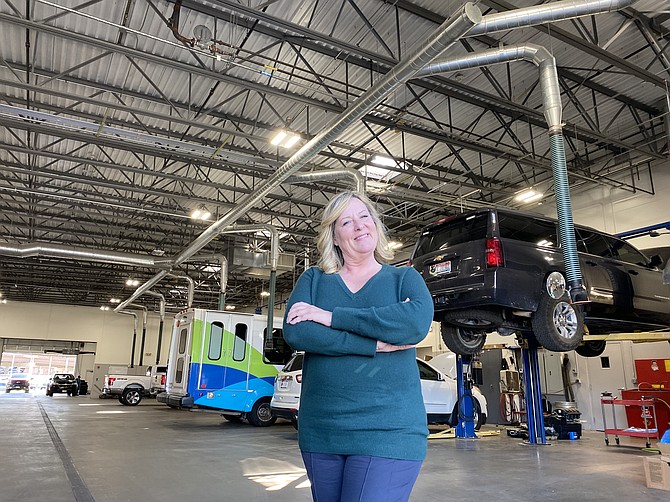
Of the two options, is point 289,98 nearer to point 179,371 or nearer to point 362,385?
point 179,371

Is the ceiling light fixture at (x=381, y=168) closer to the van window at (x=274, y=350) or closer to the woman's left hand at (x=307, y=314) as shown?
the van window at (x=274, y=350)

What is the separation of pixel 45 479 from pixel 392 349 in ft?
15.8

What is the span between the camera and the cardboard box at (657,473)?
4.57 m

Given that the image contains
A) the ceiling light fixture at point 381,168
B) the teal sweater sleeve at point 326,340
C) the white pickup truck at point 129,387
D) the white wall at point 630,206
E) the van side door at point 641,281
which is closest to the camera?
the teal sweater sleeve at point 326,340

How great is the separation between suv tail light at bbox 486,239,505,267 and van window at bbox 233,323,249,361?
7.29m

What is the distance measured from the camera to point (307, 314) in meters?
1.44

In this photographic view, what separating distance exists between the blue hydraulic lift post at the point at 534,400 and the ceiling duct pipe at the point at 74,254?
491 inches

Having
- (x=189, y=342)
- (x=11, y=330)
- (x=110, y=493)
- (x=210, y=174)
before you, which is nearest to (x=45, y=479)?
(x=110, y=493)

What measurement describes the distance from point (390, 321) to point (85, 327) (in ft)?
112

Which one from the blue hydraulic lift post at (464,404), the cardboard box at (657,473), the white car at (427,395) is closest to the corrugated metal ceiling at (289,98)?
the white car at (427,395)

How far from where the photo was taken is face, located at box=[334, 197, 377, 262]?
1.58 m

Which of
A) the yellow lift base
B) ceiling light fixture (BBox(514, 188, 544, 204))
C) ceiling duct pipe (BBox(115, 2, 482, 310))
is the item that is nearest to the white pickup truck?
ceiling duct pipe (BBox(115, 2, 482, 310))

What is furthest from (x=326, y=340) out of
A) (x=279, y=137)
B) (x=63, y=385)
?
(x=63, y=385)

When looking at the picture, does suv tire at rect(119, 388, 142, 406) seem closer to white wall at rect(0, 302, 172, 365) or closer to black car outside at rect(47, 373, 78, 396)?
black car outside at rect(47, 373, 78, 396)
